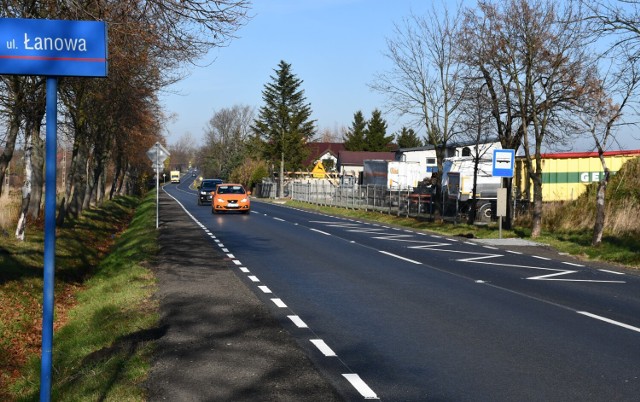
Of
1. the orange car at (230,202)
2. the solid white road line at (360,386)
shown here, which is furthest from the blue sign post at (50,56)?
the orange car at (230,202)

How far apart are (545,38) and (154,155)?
50.3ft

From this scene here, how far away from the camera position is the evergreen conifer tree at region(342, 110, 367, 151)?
423 ft

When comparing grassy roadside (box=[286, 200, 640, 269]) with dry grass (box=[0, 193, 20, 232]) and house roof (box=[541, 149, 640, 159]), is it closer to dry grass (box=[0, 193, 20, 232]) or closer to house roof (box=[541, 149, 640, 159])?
house roof (box=[541, 149, 640, 159])

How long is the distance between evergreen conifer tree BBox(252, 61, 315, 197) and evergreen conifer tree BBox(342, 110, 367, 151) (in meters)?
35.6

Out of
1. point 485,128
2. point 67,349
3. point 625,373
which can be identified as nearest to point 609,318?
point 625,373

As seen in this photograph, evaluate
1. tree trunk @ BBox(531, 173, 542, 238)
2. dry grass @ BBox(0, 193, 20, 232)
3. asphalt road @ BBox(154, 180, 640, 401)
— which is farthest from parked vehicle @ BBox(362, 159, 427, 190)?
asphalt road @ BBox(154, 180, 640, 401)

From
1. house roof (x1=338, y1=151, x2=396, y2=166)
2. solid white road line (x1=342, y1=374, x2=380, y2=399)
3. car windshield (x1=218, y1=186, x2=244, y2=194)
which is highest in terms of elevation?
house roof (x1=338, y1=151, x2=396, y2=166)

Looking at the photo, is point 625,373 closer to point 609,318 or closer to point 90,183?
point 609,318

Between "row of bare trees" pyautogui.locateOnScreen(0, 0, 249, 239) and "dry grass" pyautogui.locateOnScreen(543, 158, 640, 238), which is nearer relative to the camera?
"row of bare trees" pyautogui.locateOnScreen(0, 0, 249, 239)

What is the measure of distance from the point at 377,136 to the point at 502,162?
328 ft

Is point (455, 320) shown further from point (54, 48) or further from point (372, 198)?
point (372, 198)

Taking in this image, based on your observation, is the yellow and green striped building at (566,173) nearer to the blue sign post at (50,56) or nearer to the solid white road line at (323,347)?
the solid white road line at (323,347)

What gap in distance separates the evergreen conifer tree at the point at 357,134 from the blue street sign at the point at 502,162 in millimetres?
100993

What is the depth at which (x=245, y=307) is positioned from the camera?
37.2 ft
